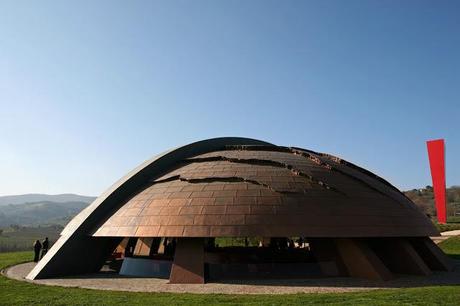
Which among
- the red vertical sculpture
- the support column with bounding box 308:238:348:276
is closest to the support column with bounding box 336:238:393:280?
the support column with bounding box 308:238:348:276

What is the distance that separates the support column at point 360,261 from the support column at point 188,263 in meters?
7.59

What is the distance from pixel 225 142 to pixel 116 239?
38.2ft

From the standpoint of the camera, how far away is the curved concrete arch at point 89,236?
23.7m

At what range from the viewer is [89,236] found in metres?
25.2

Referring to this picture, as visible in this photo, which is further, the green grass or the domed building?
the green grass

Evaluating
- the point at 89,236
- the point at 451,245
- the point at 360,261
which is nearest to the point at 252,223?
the point at 360,261

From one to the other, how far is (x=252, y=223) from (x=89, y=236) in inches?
400

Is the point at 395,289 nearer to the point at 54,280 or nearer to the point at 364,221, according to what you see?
the point at 364,221

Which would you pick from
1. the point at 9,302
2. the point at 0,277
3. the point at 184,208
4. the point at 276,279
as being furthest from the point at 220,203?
the point at 0,277

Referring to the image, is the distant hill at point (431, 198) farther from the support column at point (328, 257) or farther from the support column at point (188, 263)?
the support column at point (188, 263)

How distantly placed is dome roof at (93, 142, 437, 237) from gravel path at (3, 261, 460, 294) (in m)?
2.32

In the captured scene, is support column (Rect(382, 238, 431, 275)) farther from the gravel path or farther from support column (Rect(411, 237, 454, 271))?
support column (Rect(411, 237, 454, 271))

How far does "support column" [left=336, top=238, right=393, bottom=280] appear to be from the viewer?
21856 mm

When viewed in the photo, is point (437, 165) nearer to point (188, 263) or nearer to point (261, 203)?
point (261, 203)
